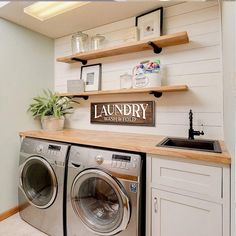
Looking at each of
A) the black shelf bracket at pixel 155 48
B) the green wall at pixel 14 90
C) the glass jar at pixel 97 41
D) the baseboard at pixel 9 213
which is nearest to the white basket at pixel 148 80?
the black shelf bracket at pixel 155 48

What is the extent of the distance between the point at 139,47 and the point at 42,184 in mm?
1802

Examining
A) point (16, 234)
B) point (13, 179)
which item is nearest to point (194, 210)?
point (16, 234)

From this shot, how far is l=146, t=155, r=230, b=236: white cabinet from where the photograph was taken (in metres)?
1.11

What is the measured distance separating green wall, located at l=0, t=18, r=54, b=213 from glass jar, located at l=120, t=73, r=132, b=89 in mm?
1188

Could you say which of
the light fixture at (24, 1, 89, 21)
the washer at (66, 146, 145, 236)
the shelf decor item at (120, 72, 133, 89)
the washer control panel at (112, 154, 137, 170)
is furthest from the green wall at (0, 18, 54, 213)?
the washer control panel at (112, 154, 137, 170)

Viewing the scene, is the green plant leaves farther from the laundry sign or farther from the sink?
the sink

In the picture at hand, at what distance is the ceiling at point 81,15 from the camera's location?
5.92 ft

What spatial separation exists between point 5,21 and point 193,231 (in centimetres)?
270

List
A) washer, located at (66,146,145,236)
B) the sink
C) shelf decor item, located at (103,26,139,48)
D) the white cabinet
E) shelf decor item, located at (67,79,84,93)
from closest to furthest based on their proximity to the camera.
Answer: the white cabinet < washer, located at (66,146,145,236) < the sink < shelf decor item, located at (103,26,139,48) < shelf decor item, located at (67,79,84,93)

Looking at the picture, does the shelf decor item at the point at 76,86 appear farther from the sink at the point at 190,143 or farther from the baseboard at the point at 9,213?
the baseboard at the point at 9,213

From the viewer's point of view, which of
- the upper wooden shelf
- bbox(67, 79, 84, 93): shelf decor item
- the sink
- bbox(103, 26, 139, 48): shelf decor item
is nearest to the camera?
the sink

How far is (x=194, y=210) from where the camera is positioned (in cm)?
119

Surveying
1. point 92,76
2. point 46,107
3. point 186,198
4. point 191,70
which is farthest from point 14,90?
point 186,198

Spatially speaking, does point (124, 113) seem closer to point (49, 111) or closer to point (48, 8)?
point (49, 111)
